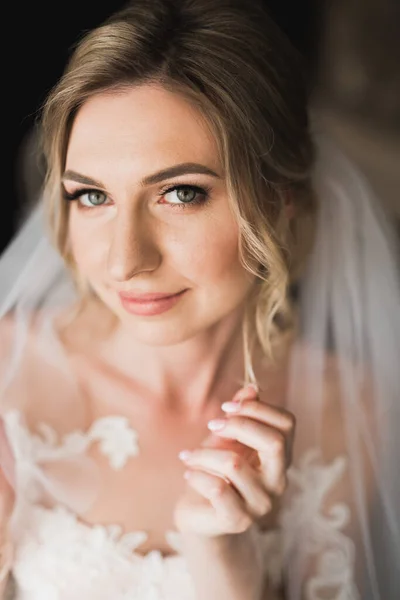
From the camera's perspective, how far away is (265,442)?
1.08m

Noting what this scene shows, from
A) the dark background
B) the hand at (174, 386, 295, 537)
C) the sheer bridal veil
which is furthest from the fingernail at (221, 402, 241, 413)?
A: the dark background

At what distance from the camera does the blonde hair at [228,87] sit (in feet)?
3.50

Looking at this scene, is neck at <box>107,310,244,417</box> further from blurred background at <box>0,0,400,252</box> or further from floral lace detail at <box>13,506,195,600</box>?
blurred background at <box>0,0,400,252</box>

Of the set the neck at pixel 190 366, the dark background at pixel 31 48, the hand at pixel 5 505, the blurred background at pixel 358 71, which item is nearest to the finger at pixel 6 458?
the hand at pixel 5 505

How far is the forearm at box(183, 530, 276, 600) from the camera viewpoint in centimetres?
116

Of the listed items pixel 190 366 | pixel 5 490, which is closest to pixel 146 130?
pixel 190 366

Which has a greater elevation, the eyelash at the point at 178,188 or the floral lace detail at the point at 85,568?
the eyelash at the point at 178,188

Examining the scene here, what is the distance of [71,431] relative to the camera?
4.37 ft

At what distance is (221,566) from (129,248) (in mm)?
523

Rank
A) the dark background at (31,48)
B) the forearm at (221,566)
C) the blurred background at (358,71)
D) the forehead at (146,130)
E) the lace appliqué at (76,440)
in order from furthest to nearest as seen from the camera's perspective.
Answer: the blurred background at (358,71) < the dark background at (31,48) < the lace appliqué at (76,440) < the forearm at (221,566) < the forehead at (146,130)

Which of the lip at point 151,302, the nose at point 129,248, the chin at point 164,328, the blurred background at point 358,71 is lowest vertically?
the chin at point 164,328

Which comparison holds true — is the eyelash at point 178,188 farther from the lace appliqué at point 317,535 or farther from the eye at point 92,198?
the lace appliqué at point 317,535

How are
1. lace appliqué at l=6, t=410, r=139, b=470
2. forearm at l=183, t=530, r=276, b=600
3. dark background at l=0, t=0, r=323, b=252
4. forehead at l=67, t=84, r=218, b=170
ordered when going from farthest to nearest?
1. dark background at l=0, t=0, r=323, b=252
2. lace appliqué at l=6, t=410, r=139, b=470
3. forearm at l=183, t=530, r=276, b=600
4. forehead at l=67, t=84, r=218, b=170

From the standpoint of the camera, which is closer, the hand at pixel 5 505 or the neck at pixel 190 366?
the hand at pixel 5 505
